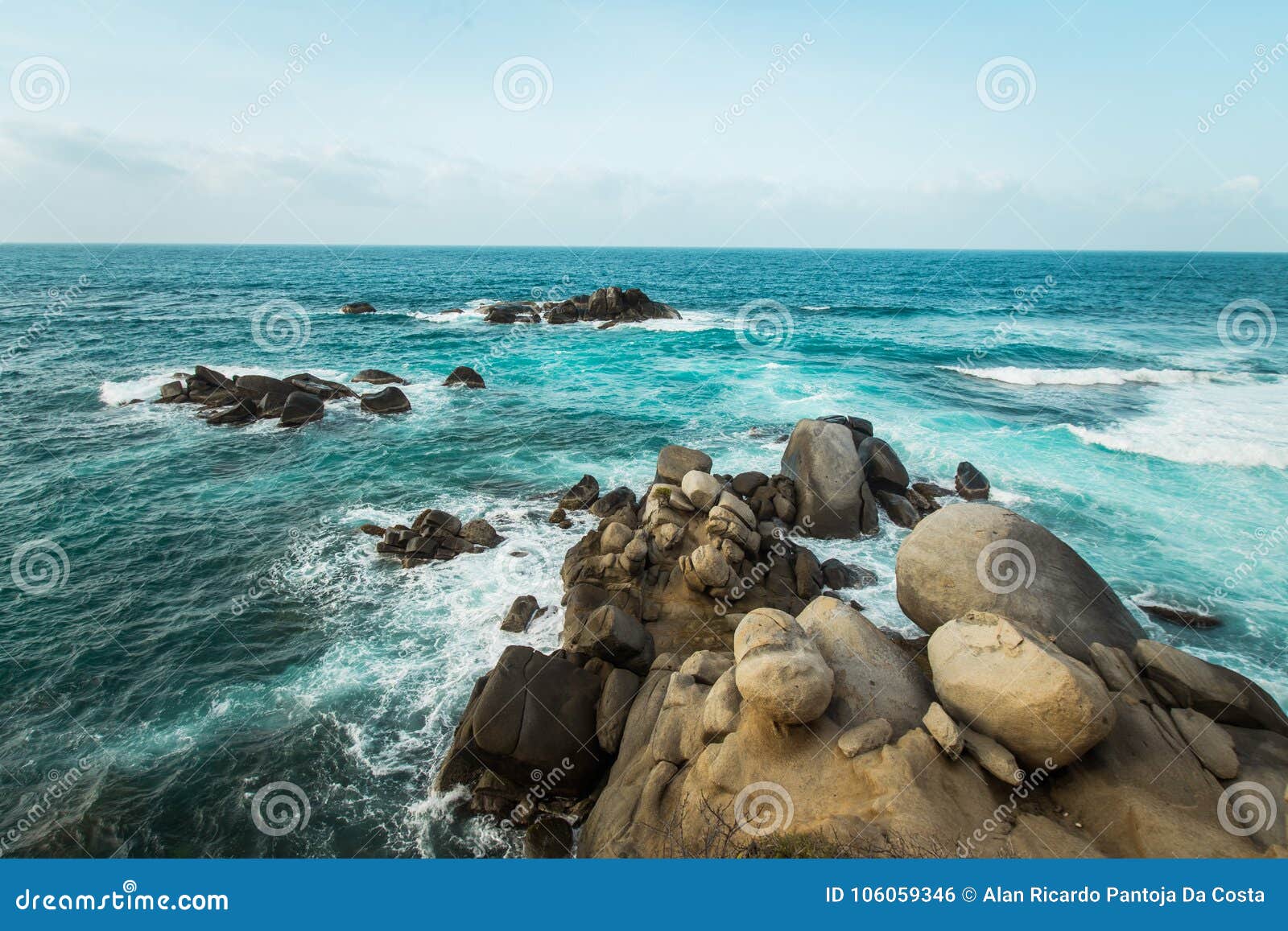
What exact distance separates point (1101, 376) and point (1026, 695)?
33.1 m

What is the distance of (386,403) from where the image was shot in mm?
26812

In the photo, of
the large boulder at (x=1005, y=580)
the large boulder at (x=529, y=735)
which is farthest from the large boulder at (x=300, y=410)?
the large boulder at (x=1005, y=580)

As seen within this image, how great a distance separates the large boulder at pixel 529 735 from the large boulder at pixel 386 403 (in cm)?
1974

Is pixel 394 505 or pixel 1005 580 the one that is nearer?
pixel 1005 580

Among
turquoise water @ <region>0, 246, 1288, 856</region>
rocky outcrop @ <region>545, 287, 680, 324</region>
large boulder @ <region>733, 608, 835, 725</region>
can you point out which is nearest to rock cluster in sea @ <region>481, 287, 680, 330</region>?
rocky outcrop @ <region>545, 287, 680, 324</region>

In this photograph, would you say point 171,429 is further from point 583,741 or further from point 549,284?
point 549,284

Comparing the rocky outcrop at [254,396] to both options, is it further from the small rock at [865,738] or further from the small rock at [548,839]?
the small rock at [865,738]

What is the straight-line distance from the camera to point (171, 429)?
24078 millimetres

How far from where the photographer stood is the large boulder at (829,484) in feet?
52.9

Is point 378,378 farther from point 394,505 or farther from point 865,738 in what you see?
point 865,738

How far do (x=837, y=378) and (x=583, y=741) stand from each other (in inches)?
1098

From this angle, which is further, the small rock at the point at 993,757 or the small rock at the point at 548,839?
the small rock at the point at 548,839

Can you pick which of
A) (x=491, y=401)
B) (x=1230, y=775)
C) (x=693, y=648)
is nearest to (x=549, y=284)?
(x=491, y=401)

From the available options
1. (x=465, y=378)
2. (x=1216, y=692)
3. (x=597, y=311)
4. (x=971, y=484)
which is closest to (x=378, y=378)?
(x=465, y=378)
